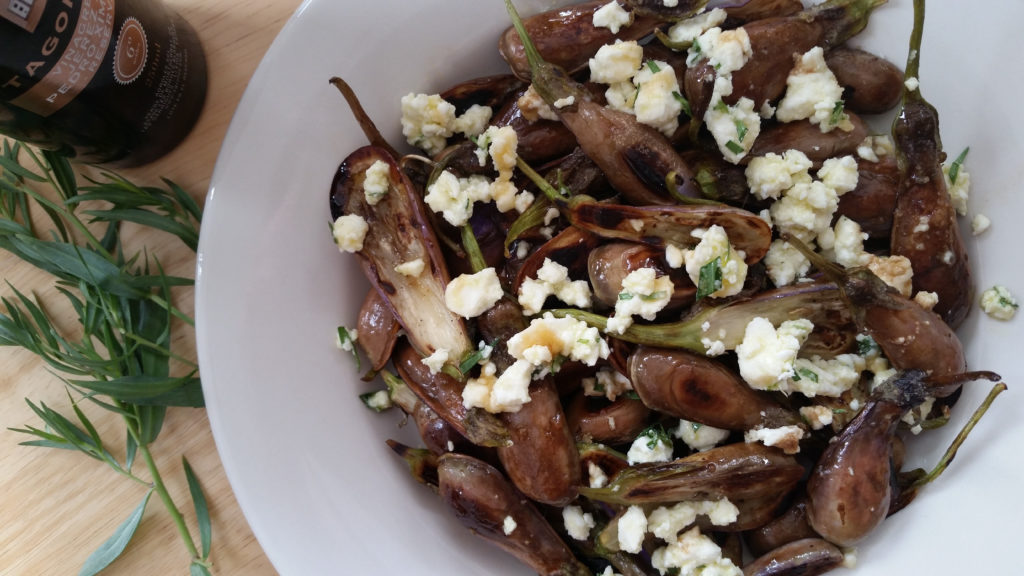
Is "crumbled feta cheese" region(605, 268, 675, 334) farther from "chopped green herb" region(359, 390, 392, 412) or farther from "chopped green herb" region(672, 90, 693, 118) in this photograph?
"chopped green herb" region(359, 390, 392, 412)

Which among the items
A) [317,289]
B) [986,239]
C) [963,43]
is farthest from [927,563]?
[317,289]

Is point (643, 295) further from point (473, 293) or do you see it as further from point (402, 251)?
point (402, 251)

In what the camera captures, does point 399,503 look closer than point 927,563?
No

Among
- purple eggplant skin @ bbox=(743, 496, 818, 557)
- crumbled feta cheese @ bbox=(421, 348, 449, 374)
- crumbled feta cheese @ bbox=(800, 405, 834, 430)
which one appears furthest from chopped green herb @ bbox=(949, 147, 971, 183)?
crumbled feta cheese @ bbox=(421, 348, 449, 374)

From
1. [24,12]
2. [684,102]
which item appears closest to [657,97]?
[684,102]

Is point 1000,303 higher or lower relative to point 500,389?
lower

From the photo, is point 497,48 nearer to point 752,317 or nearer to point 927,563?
point 752,317

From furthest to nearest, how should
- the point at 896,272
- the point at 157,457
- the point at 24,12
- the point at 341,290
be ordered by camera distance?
1. the point at 157,457
2. the point at 341,290
3. the point at 896,272
4. the point at 24,12

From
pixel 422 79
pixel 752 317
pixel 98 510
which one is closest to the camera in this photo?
pixel 752 317
